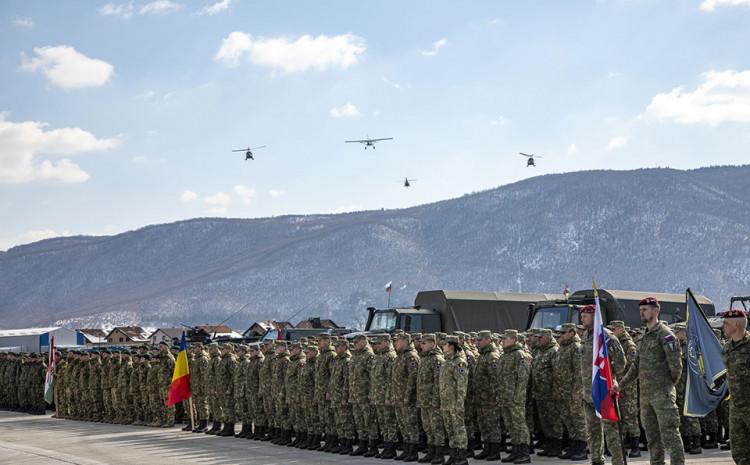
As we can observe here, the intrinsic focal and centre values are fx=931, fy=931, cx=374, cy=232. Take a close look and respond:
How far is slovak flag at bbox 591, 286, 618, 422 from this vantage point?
9703 mm

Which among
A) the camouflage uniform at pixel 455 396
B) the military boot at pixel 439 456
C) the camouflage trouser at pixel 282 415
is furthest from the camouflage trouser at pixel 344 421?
the camouflage uniform at pixel 455 396

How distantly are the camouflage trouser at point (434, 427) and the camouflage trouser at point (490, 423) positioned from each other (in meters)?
0.67

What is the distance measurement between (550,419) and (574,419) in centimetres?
44

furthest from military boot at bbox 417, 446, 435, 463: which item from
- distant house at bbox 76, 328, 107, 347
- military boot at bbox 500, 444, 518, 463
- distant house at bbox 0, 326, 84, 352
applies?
distant house at bbox 0, 326, 84, 352

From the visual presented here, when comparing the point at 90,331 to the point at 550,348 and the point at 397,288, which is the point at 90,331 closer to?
the point at 550,348

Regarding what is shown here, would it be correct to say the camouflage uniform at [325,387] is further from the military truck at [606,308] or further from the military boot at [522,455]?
the military truck at [606,308]

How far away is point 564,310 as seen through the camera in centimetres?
1839

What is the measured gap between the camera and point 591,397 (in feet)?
33.4

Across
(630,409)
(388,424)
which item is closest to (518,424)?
(630,409)

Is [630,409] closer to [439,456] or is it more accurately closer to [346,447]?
[439,456]

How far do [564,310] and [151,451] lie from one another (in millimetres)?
8299

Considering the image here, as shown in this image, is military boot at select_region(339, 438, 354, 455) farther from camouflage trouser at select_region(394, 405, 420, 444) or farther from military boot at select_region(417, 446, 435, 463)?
military boot at select_region(417, 446, 435, 463)

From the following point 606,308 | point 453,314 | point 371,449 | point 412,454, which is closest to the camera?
point 412,454

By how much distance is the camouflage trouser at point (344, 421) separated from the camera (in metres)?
14.3
